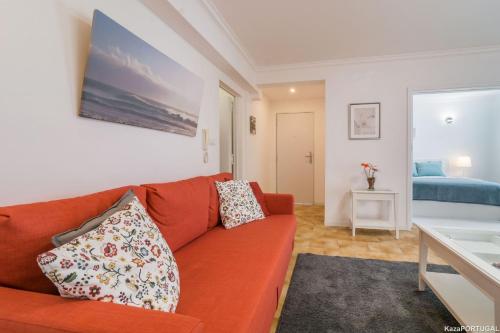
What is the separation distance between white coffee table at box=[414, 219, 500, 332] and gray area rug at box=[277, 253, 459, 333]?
16 centimetres

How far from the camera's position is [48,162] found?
1.23m

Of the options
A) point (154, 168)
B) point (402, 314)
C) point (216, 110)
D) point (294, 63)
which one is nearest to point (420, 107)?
point (294, 63)

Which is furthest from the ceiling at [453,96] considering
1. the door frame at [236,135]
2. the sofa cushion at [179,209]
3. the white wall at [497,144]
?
the sofa cushion at [179,209]

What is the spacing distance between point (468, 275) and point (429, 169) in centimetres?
490

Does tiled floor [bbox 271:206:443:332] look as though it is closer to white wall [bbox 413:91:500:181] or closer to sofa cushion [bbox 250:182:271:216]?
sofa cushion [bbox 250:182:271:216]

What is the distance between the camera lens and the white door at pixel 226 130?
13.3 feet

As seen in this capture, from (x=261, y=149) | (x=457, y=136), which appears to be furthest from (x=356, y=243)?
(x=457, y=136)

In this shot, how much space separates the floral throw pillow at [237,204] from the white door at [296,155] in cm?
344

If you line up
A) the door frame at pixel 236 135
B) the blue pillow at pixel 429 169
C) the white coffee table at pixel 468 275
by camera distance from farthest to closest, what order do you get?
the blue pillow at pixel 429 169 < the door frame at pixel 236 135 < the white coffee table at pixel 468 275

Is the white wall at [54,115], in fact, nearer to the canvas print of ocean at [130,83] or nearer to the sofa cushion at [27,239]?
the canvas print of ocean at [130,83]

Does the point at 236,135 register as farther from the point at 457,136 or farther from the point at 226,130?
the point at 457,136

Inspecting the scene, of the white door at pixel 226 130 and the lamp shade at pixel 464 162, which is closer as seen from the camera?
the white door at pixel 226 130

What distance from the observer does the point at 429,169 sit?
5.52m

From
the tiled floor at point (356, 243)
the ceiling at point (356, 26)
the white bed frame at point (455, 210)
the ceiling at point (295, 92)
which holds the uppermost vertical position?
the ceiling at point (356, 26)
